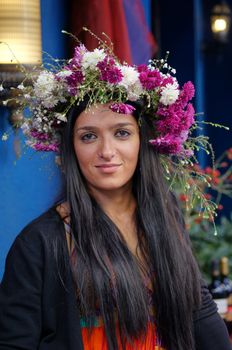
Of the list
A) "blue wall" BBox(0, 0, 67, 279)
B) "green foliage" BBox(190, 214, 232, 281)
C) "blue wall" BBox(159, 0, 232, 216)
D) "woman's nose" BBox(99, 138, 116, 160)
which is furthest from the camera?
"blue wall" BBox(159, 0, 232, 216)

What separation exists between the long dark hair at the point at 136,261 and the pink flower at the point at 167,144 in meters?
0.03

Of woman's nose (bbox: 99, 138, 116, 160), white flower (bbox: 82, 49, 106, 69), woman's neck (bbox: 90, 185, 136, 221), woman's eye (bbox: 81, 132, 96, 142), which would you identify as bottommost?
woman's neck (bbox: 90, 185, 136, 221)

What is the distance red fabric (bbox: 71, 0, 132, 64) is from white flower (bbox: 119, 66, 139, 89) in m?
1.59

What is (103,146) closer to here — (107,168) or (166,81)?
(107,168)

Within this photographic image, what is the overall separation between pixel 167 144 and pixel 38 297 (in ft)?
2.13

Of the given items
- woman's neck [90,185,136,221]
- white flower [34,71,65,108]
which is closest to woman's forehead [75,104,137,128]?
white flower [34,71,65,108]

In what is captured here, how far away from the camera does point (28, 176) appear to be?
4.35 meters

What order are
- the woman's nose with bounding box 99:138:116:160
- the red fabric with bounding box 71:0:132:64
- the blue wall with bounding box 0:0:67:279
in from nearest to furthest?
1. the woman's nose with bounding box 99:138:116:160
2. the blue wall with bounding box 0:0:67:279
3. the red fabric with bounding box 71:0:132:64

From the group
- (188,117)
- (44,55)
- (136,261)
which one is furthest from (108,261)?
(44,55)

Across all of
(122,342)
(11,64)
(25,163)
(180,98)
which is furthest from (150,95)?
(25,163)

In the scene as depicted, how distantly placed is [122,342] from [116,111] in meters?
0.69

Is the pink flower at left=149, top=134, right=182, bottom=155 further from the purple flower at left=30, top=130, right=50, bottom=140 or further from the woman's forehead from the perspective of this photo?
the purple flower at left=30, top=130, right=50, bottom=140

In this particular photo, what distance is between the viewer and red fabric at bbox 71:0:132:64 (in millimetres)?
4398

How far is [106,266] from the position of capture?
2709 mm
